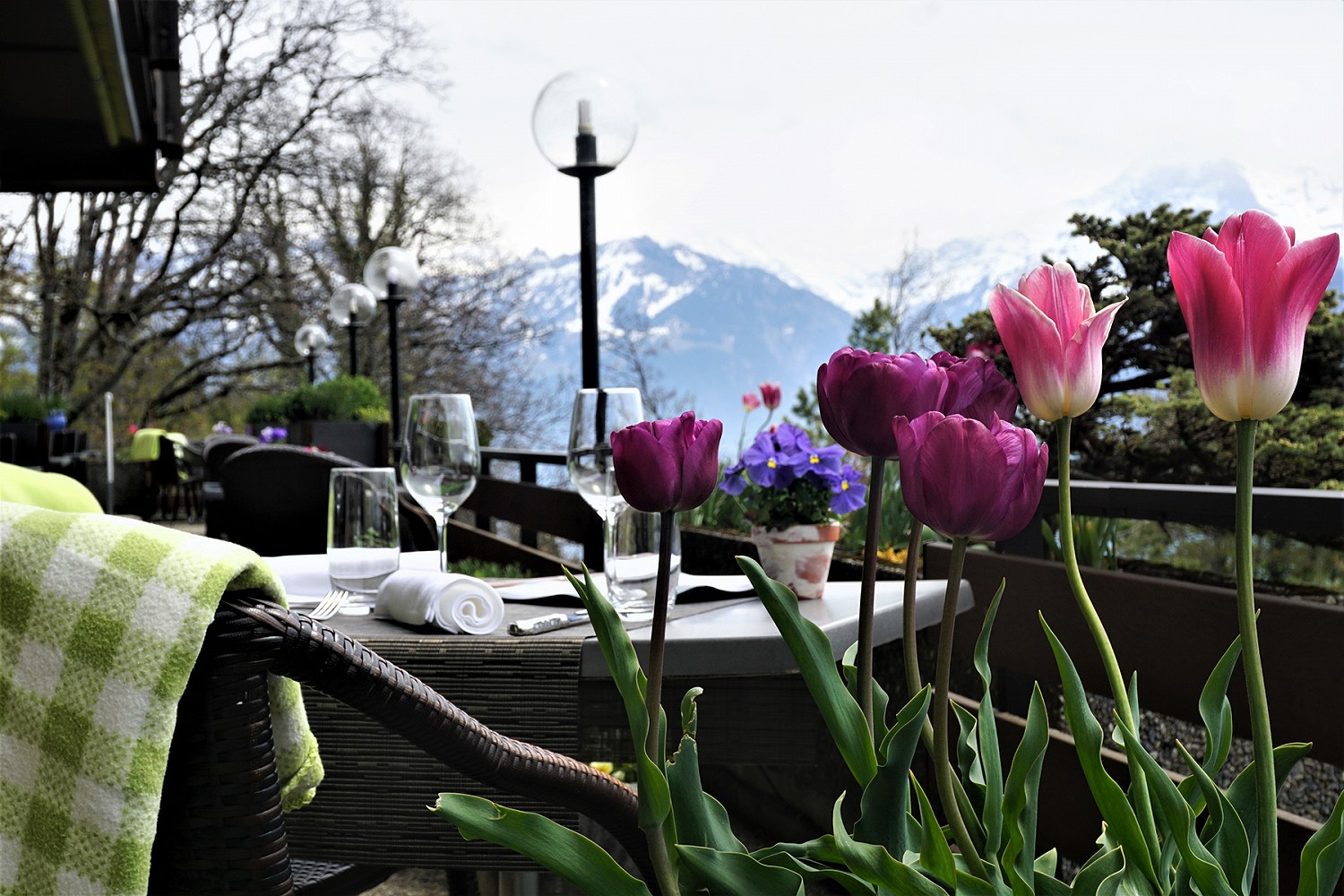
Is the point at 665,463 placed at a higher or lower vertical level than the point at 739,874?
higher

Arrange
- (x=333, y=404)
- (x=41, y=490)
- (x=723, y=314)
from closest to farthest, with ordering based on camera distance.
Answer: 1. (x=41, y=490)
2. (x=333, y=404)
3. (x=723, y=314)

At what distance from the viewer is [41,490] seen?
865mm

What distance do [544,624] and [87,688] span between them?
655mm

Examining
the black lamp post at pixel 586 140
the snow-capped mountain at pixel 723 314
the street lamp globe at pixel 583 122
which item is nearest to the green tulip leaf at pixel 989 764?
the black lamp post at pixel 586 140

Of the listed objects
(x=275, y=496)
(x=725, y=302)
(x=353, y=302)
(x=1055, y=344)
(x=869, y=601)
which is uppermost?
(x=725, y=302)

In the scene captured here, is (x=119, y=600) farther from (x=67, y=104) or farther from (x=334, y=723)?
(x=67, y=104)

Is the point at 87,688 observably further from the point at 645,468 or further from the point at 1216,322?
the point at 1216,322

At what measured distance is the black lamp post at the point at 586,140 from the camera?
229 cm

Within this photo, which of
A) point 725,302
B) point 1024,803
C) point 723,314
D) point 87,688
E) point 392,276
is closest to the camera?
point 1024,803

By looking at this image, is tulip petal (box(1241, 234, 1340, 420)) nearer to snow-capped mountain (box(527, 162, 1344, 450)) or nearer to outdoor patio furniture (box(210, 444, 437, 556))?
outdoor patio furniture (box(210, 444, 437, 556))

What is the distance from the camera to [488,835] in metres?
0.39

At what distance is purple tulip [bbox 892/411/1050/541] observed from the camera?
362 millimetres

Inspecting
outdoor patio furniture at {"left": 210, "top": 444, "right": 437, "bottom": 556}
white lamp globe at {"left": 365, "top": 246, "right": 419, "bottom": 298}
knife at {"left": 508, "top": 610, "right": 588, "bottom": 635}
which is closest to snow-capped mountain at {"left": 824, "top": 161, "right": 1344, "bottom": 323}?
knife at {"left": 508, "top": 610, "right": 588, "bottom": 635}

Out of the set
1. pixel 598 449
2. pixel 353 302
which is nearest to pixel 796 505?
pixel 598 449
